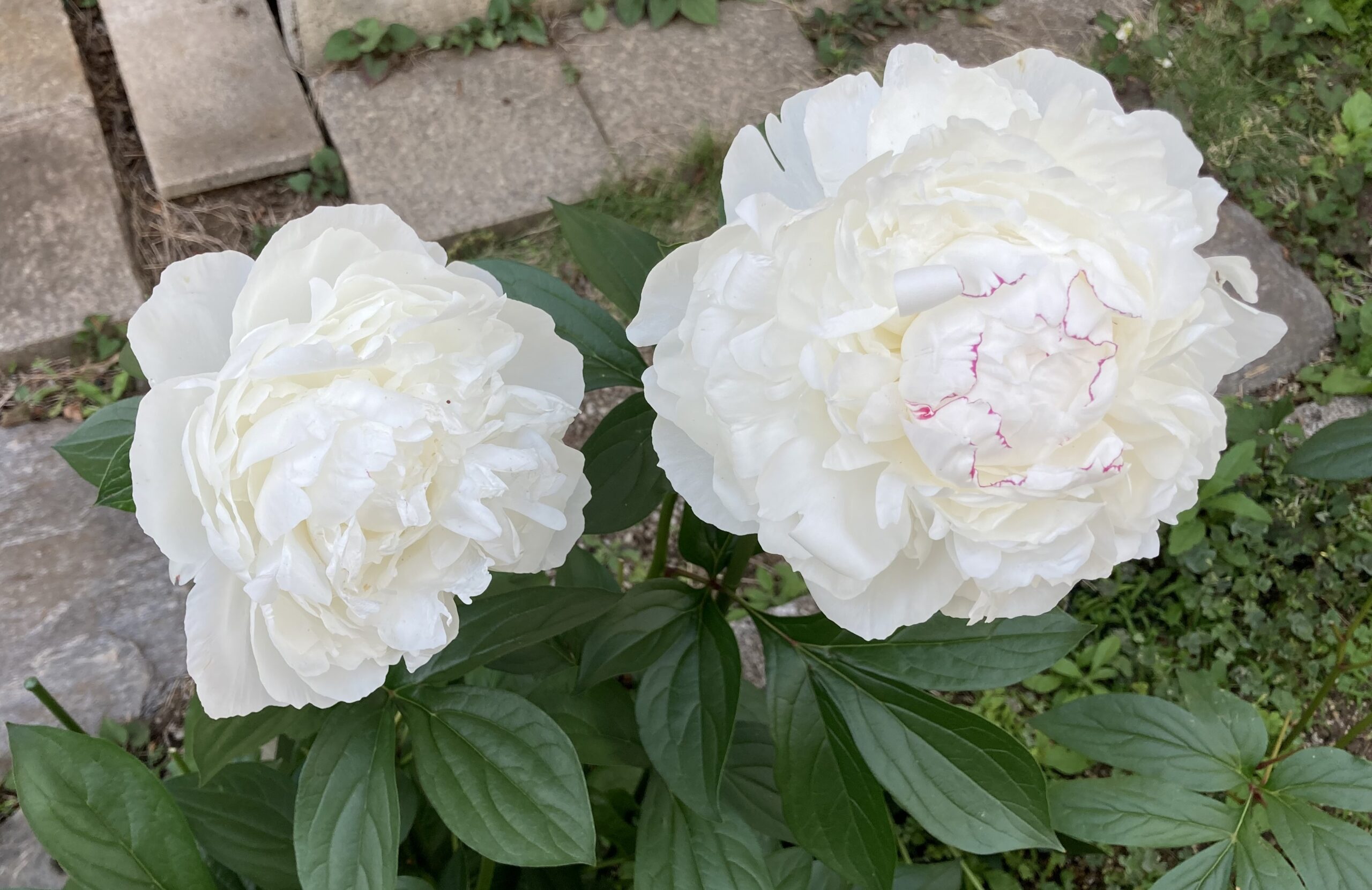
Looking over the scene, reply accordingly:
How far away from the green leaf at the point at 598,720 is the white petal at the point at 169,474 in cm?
38

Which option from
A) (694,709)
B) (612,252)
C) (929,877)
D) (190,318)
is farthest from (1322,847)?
(190,318)

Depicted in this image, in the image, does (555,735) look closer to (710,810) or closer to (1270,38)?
(710,810)

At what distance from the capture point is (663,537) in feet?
3.32

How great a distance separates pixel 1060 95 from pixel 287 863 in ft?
2.97

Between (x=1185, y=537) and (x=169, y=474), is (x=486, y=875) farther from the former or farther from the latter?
(x=1185, y=537)

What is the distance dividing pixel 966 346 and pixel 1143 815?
811 mm

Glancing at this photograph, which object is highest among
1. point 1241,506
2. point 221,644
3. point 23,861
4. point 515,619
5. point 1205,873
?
point 221,644

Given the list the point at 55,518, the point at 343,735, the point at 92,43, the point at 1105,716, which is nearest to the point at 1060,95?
the point at 343,735

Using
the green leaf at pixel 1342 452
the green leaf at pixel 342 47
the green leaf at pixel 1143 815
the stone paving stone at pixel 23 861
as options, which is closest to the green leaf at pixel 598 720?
the green leaf at pixel 1143 815

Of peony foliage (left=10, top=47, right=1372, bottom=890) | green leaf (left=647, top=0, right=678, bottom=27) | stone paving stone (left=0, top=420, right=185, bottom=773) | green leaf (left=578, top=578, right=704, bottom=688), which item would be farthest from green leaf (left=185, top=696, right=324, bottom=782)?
green leaf (left=647, top=0, right=678, bottom=27)

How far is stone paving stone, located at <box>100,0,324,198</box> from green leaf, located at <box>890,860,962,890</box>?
1.94m

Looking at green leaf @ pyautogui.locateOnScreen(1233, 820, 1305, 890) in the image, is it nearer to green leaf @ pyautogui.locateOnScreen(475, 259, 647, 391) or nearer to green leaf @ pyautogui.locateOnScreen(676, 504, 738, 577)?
green leaf @ pyautogui.locateOnScreen(676, 504, 738, 577)

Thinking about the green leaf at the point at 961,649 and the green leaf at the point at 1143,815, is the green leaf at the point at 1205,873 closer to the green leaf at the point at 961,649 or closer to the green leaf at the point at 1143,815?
the green leaf at the point at 1143,815

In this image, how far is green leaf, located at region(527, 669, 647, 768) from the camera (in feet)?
3.11
